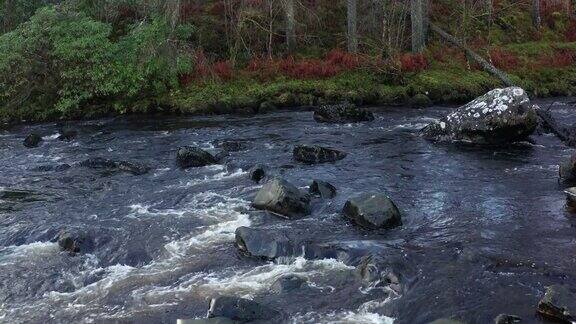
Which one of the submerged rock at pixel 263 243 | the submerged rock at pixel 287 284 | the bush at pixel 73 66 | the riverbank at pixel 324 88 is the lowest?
the submerged rock at pixel 287 284

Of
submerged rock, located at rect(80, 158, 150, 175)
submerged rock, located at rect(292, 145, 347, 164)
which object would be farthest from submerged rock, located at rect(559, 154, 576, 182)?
submerged rock, located at rect(80, 158, 150, 175)

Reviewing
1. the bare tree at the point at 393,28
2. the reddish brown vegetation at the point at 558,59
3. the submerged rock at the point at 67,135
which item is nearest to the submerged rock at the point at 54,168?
the submerged rock at the point at 67,135

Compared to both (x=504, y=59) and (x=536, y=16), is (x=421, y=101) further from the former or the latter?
(x=536, y=16)

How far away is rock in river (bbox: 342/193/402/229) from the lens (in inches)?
490

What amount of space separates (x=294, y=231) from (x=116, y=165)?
8.44 m

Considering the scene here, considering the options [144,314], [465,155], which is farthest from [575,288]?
[465,155]

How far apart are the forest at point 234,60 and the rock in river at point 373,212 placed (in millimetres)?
15163

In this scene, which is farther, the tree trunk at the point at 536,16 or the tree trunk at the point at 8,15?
the tree trunk at the point at 536,16

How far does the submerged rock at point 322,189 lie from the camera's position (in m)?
14.7

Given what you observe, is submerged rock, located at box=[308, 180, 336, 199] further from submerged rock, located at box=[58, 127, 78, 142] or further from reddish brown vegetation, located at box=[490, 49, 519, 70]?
reddish brown vegetation, located at box=[490, 49, 519, 70]

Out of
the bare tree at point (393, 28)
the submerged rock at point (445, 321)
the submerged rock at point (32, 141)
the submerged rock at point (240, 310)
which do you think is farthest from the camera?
the bare tree at point (393, 28)

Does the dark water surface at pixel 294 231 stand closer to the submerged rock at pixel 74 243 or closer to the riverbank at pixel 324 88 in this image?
the submerged rock at pixel 74 243

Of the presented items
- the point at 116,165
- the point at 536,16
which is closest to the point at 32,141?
the point at 116,165

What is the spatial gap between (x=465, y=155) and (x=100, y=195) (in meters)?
11.0
